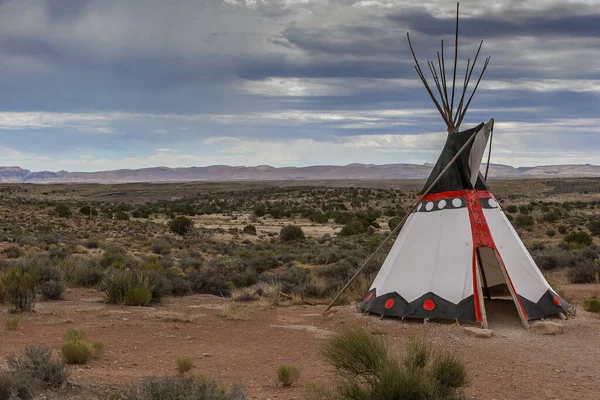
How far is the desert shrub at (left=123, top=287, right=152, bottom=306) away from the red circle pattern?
6.24 meters

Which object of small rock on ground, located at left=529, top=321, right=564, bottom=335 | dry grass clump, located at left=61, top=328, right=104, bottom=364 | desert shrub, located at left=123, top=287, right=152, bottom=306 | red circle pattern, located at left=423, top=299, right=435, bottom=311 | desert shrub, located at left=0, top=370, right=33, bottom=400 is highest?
desert shrub, located at left=0, top=370, right=33, bottom=400

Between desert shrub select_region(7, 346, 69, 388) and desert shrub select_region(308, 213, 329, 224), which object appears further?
desert shrub select_region(308, 213, 329, 224)

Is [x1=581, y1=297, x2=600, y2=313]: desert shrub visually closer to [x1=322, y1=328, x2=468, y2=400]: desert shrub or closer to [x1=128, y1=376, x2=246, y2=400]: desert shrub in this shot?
[x1=322, y1=328, x2=468, y2=400]: desert shrub

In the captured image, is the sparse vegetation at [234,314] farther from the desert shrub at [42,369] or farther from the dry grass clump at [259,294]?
the desert shrub at [42,369]

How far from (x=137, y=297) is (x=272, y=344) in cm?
446

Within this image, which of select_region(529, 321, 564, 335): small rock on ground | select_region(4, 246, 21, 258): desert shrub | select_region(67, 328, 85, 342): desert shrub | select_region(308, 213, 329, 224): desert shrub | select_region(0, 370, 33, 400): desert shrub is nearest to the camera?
select_region(0, 370, 33, 400): desert shrub

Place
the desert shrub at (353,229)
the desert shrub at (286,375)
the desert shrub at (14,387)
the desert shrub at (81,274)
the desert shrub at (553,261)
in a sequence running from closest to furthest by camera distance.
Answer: the desert shrub at (14,387), the desert shrub at (286,375), the desert shrub at (81,274), the desert shrub at (553,261), the desert shrub at (353,229)

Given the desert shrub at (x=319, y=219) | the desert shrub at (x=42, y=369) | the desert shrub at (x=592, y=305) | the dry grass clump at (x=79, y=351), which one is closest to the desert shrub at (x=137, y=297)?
the dry grass clump at (x=79, y=351)

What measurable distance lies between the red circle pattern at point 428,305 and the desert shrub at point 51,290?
827cm

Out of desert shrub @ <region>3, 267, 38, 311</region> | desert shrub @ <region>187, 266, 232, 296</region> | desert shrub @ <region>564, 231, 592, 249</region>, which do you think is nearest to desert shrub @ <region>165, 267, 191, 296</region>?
desert shrub @ <region>187, 266, 232, 296</region>

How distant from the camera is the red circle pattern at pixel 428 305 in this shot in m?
10.3

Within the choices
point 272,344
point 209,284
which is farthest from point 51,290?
point 272,344

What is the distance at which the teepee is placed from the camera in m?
10.3

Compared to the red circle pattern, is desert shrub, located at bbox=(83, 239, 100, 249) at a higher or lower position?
lower
